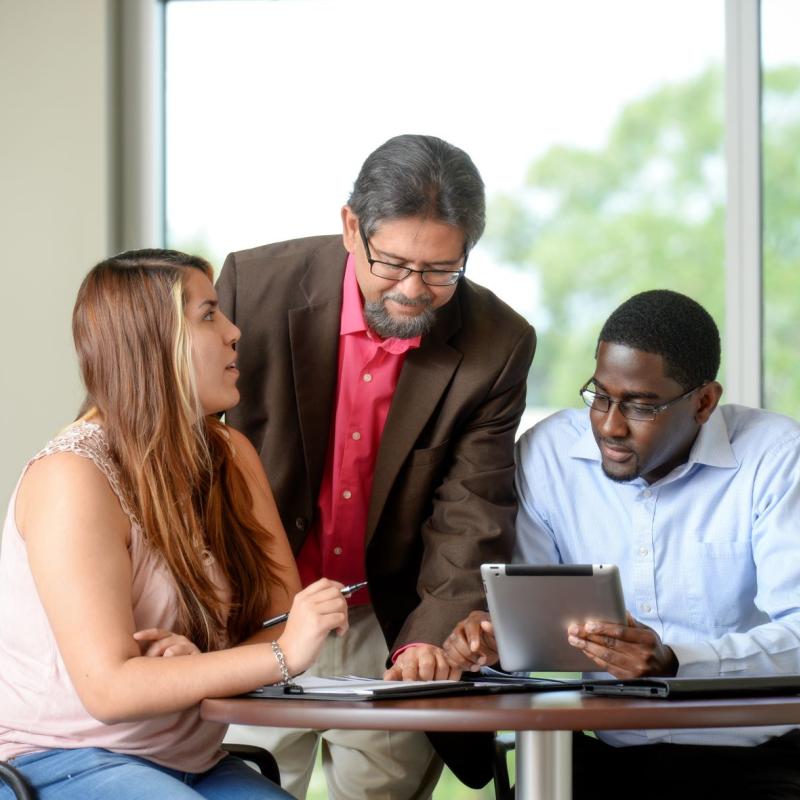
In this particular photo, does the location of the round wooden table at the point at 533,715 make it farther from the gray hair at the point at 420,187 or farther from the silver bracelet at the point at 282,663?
the gray hair at the point at 420,187

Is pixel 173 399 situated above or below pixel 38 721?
above

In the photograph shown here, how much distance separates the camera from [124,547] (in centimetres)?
198

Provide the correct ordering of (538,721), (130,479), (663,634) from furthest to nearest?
(663,634)
(130,479)
(538,721)

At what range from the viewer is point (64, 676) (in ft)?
6.43

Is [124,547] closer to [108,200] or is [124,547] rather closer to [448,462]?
[448,462]

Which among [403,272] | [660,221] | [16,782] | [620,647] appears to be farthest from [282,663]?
[660,221]

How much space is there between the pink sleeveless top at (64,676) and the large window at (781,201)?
2294mm

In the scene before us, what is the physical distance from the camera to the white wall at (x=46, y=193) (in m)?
3.77

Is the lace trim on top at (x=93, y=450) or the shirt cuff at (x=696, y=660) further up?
the lace trim on top at (x=93, y=450)

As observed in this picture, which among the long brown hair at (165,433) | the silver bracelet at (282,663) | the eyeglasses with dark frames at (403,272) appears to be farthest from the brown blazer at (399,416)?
the silver bracelet at (282,663)

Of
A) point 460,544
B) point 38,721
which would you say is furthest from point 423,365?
point 38,721

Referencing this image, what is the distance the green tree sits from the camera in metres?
→ 3.68

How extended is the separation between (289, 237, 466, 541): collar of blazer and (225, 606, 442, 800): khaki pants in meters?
0.37

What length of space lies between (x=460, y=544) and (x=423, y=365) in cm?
42
